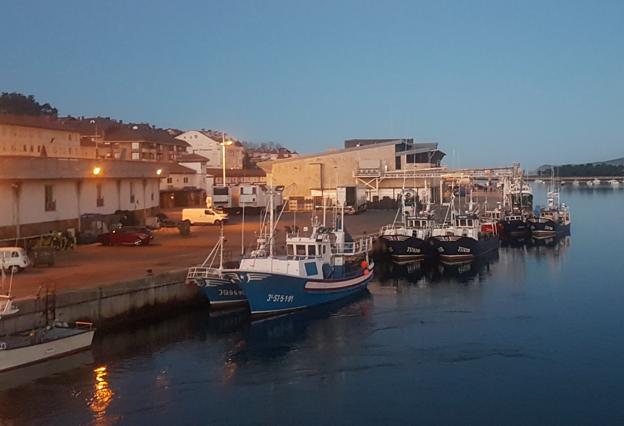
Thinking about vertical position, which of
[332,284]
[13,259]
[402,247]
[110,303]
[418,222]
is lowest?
[332,284]

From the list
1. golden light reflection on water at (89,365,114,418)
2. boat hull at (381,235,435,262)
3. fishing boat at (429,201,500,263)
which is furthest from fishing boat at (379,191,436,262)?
golden light reflection on water at (89,365,114,418)

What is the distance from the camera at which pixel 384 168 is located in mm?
82438

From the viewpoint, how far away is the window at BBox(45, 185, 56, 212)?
35562mm

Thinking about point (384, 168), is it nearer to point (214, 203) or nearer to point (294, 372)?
point (214, 203)

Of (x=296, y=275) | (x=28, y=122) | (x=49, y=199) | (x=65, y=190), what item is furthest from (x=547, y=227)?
(x=28, y=122)

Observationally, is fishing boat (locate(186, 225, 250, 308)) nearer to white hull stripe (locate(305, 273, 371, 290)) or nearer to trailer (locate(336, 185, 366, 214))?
white hull stripe (locate(305, 273, 371, 290))

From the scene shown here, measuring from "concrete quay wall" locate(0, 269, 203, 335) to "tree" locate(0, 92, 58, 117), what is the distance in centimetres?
6971

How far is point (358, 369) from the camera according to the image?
22156mm

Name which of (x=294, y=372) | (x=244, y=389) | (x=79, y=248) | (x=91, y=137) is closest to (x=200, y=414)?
(x=244, y=389)

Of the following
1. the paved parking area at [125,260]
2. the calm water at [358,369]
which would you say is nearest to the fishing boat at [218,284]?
the calm water at [358,369]

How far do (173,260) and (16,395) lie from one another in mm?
13905

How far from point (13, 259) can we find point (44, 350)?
7.77m

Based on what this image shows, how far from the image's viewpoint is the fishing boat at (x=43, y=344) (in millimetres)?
20344

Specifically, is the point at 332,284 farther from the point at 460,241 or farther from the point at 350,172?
the point at 350,172
